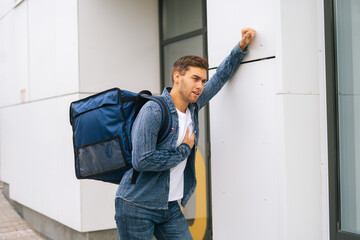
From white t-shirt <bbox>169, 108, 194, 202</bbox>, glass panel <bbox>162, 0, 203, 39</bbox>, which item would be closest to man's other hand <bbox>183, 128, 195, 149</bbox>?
white t-shirt <bbox>169, 108, 194, 202</bbox>

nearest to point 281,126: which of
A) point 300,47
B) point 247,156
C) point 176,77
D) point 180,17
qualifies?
point 247,156

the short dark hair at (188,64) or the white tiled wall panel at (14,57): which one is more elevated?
the white tiled wall panel at (14,57)

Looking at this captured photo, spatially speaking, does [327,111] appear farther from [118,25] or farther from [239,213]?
[118,25]

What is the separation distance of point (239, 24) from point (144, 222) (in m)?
1.65

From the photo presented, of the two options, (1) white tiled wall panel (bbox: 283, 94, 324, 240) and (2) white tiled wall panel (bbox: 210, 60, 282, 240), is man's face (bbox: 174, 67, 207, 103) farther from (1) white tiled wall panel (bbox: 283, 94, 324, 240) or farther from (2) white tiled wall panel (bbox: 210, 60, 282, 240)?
(1) white tiled wall panel (bbox: 283, 94, 324, 240)

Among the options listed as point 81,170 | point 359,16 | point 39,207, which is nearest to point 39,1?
point 39,207

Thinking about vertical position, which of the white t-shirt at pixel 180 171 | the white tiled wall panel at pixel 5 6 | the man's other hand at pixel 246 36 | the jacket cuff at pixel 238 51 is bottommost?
the white t-shirt at pixel 180 171

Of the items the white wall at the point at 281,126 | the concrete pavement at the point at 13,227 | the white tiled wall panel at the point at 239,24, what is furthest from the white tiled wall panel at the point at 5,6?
the white wall at the point at 281,126

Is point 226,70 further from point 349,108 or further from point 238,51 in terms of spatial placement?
point 349,108

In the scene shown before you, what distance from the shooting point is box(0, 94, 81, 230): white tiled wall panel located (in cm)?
619

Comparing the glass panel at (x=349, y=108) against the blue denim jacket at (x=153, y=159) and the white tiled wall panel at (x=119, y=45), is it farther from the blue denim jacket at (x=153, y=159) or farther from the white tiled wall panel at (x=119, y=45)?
the white tiled wall panel at (x=119, y=45)

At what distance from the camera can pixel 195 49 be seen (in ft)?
18.9

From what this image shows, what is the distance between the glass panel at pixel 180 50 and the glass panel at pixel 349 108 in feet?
8.83

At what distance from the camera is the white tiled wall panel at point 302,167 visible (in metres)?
3.08
